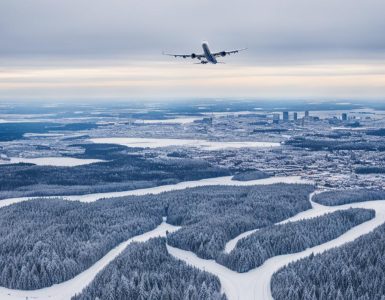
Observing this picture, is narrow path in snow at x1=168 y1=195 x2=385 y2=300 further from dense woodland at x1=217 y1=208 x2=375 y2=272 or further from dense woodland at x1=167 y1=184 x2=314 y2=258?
dense woodland at x1=167 y1=184 x2=314 y2=258

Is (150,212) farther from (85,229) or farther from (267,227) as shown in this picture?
(267,227)

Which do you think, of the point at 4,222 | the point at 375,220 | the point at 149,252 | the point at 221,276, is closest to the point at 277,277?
the point at 221,276

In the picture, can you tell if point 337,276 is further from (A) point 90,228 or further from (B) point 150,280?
(A) point 90,228

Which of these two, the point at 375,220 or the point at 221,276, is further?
the point at 375,220

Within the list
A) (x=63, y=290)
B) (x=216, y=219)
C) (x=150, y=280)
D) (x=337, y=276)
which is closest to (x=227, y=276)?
(x=150, y=280)

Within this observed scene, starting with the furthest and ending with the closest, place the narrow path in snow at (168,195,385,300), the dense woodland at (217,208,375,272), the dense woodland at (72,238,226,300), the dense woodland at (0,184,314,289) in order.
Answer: the dense woodland at (217,208,375,272)
the dense woodland at (0,184,314,289)
the narrow path in snow at (168,195,385,300)
the dense woodland at (72,238,226,300)

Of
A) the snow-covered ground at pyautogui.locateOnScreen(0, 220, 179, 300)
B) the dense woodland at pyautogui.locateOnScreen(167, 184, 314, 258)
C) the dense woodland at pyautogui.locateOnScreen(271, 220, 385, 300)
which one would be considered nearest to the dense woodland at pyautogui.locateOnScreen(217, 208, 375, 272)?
the dense woodland at pyautogui.locateOnScreen(167, 184, 314, 258)
